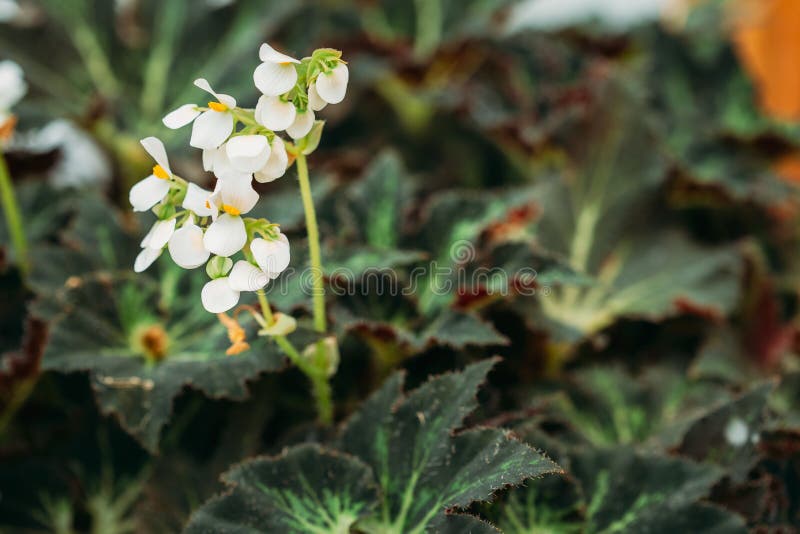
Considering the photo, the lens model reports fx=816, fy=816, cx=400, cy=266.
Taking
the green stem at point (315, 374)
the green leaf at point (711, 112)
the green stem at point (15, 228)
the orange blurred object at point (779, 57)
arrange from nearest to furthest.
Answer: the green stem at point (315, 374), the green stem at point (15, 228), the green leaf at point (711, 112), the orange blurred object at point (779, 57)

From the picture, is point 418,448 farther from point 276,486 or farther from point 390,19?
point 390,19

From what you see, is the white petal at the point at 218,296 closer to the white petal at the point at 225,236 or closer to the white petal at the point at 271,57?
the white petal at the point at 225,236

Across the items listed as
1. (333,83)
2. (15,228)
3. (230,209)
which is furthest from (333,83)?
(15,228)

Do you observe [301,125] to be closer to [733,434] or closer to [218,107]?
[218,107]

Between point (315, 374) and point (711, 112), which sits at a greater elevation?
point (711, 112)

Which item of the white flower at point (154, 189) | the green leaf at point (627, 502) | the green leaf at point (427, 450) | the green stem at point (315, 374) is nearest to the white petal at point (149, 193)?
the white flower at point (154, 189)

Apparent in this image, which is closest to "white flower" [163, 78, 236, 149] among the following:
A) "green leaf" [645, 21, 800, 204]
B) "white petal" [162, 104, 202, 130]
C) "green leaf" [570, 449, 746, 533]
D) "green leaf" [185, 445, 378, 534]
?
"white petal" [162, 104, 202, 130]

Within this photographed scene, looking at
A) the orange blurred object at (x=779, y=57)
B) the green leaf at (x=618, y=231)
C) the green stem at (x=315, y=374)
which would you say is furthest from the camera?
the orange blurred object at (x=779, y=57)
